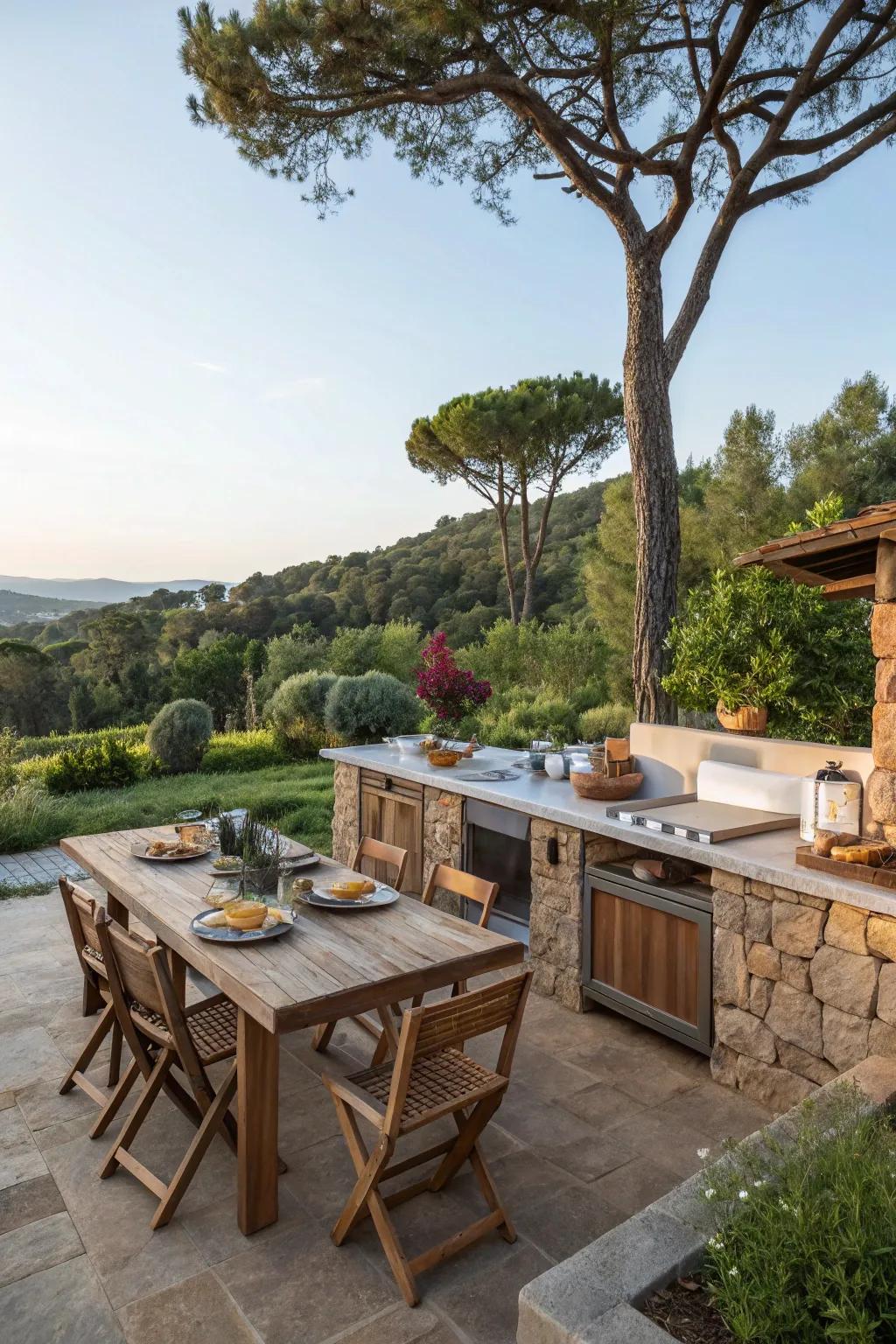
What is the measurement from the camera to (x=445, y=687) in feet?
17.0

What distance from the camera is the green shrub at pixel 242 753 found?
417 inches

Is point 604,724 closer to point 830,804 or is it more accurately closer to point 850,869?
point 830,804

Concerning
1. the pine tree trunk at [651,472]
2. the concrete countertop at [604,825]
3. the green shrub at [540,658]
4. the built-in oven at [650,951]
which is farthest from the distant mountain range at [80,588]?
the built-in oven at [650,951]

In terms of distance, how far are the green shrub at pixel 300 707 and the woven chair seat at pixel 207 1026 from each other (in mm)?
8232

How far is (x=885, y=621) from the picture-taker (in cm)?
277

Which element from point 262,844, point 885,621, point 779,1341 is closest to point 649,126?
point 885,621

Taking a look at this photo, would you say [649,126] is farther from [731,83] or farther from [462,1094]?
[462,1094]

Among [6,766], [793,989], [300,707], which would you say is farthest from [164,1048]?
[300,707]

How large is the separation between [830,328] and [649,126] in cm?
417

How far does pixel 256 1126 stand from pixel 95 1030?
1.09m

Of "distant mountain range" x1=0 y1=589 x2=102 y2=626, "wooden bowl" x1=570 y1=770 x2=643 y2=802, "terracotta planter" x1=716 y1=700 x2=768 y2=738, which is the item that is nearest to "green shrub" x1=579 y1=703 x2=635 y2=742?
"terracotta planter" x1=716 y1=700 x2=768 y2=738

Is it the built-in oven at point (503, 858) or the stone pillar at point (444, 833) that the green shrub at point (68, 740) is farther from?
the built-in oven at point (503, 858)

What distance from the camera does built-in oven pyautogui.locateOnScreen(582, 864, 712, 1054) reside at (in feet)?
10.4

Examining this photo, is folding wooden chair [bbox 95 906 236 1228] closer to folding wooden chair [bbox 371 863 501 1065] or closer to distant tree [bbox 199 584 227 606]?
folding wooden chair [bbox 371 863 501 1065]
